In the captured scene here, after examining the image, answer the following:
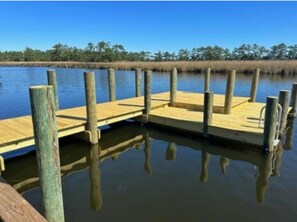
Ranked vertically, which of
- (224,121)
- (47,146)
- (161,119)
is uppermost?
(47,146)

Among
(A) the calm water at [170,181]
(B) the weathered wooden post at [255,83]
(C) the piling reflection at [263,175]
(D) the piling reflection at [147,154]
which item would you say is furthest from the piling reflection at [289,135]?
(D) the piling reflection at [147,154]

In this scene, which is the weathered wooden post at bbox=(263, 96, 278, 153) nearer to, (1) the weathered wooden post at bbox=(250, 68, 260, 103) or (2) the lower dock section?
(2) the lower dock section

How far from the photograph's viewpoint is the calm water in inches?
179

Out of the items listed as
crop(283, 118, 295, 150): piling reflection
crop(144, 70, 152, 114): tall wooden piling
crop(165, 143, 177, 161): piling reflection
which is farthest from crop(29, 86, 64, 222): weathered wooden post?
crop(283, 118, 295, 150): piling reflection

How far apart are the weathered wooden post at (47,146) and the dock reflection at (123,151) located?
1.60 metres

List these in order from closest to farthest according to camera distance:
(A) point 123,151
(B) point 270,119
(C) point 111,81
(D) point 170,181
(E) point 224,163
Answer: (D) point 170,181 → (B) point 270,119 → (E) point 224,163 → (A) point 123,151 → (C) point 111,81

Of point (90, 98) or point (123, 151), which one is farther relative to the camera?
point (123, 151)

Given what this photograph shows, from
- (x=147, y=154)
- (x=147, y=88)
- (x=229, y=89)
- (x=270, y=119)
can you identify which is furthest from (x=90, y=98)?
(x=270, y=119)

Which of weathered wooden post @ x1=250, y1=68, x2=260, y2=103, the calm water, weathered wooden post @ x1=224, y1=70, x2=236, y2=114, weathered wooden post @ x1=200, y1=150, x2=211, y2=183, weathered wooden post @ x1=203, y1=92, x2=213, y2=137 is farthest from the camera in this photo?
weathered wooden post @ x1=250, y1=68, x2=260, y2=103

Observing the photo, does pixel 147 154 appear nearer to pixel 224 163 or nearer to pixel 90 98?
pixel 224 163

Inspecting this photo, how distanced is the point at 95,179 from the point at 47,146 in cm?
320

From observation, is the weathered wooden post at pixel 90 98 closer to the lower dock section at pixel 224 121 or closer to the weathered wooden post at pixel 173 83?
the lower dock section at pixel 224 121

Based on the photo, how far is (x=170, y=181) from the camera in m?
5.73

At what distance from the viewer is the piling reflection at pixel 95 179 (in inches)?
193
